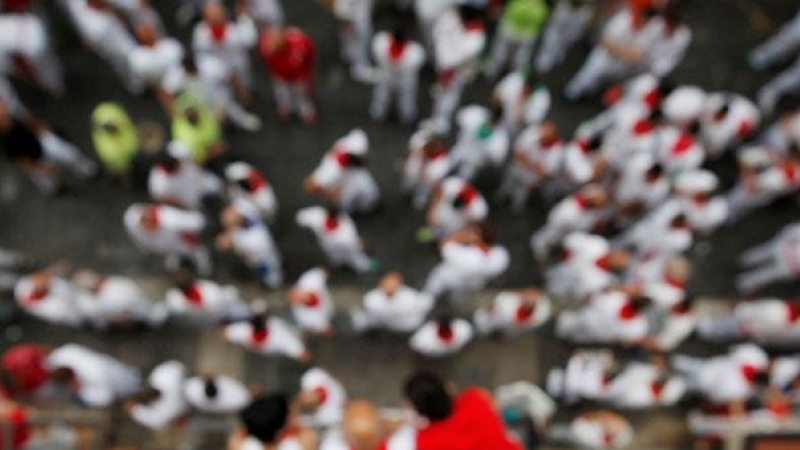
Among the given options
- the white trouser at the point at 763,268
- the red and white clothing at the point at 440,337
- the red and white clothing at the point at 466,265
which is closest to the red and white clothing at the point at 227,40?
the red and white clothing at the point at 466,265

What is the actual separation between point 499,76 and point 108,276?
4.76 m

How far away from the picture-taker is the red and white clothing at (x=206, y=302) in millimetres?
6754

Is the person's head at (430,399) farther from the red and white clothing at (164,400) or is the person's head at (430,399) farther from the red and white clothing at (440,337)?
the red and white clothing at (164,400)

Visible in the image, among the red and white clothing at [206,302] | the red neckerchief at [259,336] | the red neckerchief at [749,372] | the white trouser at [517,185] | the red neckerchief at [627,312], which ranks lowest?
the red neckerchief at [749,372]

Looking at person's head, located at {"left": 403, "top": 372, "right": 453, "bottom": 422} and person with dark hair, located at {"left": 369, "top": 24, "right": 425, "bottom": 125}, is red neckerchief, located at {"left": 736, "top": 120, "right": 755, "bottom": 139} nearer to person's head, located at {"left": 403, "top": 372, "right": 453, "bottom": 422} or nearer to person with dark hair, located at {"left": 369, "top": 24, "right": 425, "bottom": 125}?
person with dark hair, located at {"left": 369, "top": 24, "right": 425, "bottom": 125}

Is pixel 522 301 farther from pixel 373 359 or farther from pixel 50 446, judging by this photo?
pixel 50 446

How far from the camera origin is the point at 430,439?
545 cm

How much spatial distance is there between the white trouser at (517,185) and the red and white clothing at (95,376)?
161 inches

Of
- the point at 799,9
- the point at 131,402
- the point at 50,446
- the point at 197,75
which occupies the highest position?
the point at 799,9

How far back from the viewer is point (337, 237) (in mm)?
7164

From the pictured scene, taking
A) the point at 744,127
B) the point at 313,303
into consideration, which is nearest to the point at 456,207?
the point at 313,303

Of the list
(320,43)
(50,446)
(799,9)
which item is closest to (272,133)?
(320,43)

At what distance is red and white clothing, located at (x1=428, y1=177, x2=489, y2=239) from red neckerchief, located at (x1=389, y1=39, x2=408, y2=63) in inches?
50.8

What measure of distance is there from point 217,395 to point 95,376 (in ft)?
3.37
